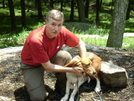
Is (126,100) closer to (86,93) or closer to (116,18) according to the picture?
(86,93)

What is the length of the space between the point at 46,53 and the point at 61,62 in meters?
0.54

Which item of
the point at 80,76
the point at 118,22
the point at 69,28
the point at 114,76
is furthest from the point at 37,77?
the point at 69,28

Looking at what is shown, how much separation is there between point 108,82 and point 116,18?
362cm

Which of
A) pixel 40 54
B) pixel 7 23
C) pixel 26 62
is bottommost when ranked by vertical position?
pixel 7 23

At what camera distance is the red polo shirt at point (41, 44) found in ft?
9.03

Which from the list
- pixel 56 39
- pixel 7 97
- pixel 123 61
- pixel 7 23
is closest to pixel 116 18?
pixel 123 61

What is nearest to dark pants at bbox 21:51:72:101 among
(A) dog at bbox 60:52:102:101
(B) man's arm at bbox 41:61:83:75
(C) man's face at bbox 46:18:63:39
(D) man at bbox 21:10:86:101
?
(D) man at bbox 21:10:86:101

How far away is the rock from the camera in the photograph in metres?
3.35

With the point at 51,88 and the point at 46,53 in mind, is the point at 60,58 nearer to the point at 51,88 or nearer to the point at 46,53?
the point at 46,53

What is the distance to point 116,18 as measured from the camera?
6.58 metres

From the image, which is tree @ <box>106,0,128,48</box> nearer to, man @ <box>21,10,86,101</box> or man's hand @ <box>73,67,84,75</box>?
man @ <box>21,10,86,101</box>

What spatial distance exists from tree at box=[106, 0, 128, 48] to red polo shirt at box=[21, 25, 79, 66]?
12.1 ft

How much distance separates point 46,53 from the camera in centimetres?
280

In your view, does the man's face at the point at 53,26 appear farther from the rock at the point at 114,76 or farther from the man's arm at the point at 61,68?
the rock at the point at 114,76
